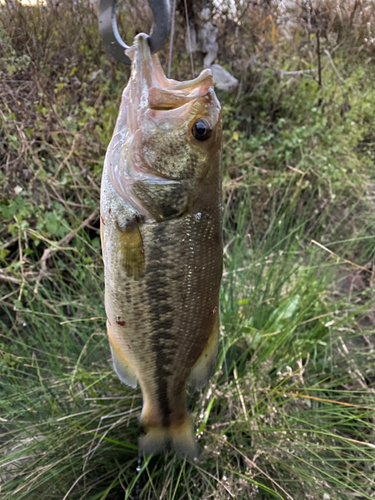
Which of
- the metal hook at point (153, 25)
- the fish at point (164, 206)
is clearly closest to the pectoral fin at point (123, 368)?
the fish at point (164, 206)

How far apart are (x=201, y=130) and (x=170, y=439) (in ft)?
3.09

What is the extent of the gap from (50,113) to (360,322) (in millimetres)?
2820

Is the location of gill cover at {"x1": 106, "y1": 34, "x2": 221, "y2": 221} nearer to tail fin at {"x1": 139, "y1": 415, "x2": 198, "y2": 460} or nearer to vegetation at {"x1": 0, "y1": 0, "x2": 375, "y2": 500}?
tail fin at {"x1": 139, "y1": 415, "x2": 198, "y2": 460}

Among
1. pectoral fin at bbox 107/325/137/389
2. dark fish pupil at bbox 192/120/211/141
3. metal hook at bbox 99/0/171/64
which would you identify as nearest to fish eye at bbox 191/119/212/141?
dark fish pupil at bbox 192/120/211/141

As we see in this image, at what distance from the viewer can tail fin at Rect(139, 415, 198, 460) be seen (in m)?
1.05

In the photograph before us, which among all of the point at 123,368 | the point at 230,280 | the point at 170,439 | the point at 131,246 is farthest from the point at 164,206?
the point at 230,280

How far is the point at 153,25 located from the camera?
2.39 ft

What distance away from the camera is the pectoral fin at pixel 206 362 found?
0.92m

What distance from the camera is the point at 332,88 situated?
3900 mm

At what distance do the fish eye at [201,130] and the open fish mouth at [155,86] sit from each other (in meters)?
0.06

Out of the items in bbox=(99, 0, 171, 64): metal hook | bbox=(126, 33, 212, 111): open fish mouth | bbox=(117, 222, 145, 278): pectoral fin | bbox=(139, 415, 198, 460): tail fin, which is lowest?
bbox=(139, 415, 198, 460): tail fin

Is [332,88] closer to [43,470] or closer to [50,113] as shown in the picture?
[50,113]

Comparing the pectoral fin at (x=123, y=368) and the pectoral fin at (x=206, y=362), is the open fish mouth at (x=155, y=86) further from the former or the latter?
the pectoral fin at (x=123, y=368)

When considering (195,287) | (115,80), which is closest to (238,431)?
(195,287)
